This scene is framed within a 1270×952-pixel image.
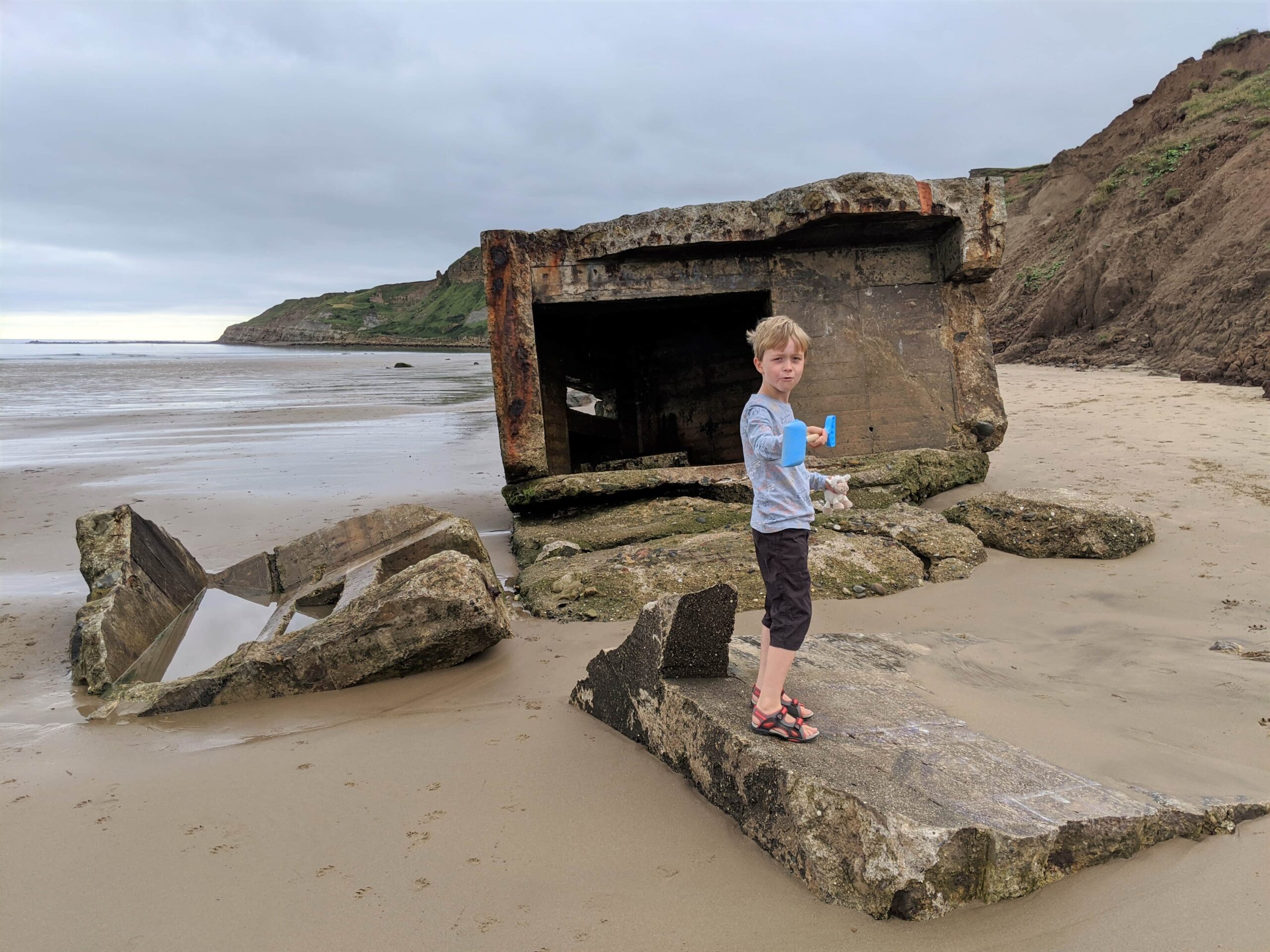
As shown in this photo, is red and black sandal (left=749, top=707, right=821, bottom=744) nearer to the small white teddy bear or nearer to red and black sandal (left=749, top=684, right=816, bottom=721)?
red and black sandal (left=749, top=684, right=816, bottom=721)

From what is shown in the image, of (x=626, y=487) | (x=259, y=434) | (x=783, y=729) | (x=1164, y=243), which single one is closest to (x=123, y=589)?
(x=626, y=487)

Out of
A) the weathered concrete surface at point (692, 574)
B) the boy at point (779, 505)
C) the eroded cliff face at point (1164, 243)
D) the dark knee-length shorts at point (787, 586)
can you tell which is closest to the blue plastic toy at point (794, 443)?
the boy at point (779, 505)

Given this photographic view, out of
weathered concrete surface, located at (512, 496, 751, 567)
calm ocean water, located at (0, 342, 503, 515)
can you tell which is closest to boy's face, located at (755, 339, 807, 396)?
weathered concrete surface, located at (512, 496, 751, 567)

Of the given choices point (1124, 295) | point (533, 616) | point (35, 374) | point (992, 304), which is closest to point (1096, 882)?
point (533, 616)

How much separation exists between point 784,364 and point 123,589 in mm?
3671

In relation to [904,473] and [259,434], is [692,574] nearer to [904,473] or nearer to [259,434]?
[904,473]

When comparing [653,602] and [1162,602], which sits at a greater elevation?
[653,602]

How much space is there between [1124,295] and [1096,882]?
16.7 m

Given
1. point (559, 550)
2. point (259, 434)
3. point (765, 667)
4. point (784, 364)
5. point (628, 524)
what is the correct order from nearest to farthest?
point (765, 667)
point (784, 364)
point (559, 550)
point (628, 524)
point (259, 434)

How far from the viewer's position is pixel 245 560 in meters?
5.41

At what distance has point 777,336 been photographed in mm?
2658

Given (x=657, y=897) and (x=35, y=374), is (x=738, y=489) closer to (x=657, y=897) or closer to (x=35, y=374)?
(x=657, y=897)

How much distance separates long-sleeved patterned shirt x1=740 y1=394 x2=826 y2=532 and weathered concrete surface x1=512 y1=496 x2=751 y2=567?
2.71m

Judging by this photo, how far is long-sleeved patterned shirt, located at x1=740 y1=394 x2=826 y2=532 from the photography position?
2.65m
